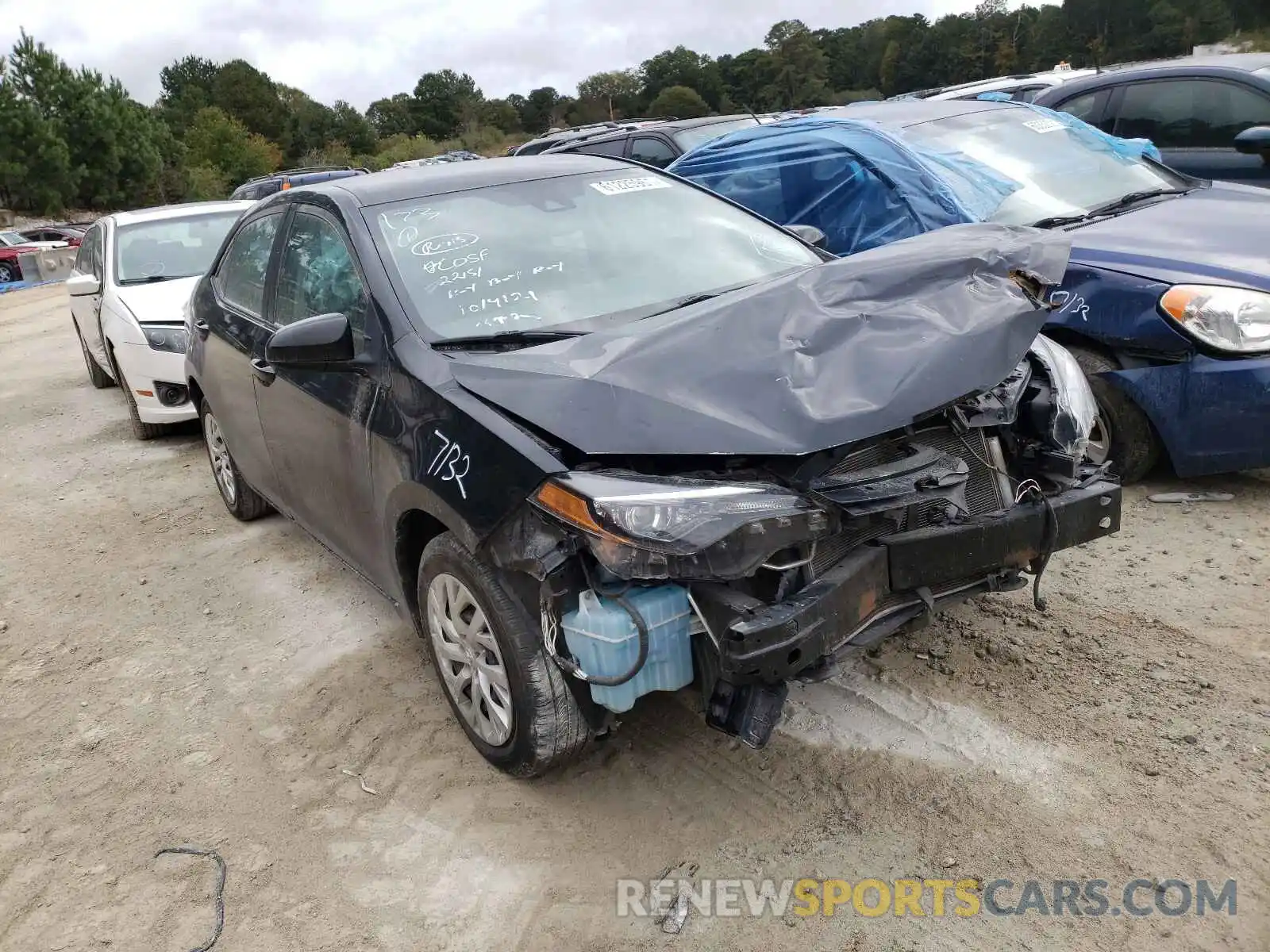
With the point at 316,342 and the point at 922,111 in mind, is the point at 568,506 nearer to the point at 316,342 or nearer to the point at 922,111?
the point at 316,342

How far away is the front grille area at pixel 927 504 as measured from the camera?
2.66 meters

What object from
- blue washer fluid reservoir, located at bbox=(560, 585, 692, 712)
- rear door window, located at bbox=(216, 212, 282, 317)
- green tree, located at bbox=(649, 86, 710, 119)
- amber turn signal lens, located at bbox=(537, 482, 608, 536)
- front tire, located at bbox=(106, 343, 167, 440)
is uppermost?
green tree, located at bbox=(649, 86, 710, 119)

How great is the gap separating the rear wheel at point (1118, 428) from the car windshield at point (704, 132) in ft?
20.4

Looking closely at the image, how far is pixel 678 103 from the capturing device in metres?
66.0

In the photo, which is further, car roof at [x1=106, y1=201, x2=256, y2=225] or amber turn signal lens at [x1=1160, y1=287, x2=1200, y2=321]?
car roof at [x1=106, y1=201, x2=256, y2=225]

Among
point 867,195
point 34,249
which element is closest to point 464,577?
point 867,195

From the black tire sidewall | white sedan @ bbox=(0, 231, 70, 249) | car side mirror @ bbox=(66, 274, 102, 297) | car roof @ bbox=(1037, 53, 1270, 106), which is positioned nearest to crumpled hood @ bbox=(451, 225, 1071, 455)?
the black tire sidewall

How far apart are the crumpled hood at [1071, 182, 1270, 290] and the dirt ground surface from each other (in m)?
0.99

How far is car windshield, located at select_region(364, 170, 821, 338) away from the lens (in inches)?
132

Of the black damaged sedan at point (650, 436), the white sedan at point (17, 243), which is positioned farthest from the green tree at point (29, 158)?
the black damaged sedan at point (650, 436)

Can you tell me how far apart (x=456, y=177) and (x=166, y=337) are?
4180 millimetres

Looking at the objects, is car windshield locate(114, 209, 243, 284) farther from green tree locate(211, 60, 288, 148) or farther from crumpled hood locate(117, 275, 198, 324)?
green tree locate(211, 60, 288, 148)

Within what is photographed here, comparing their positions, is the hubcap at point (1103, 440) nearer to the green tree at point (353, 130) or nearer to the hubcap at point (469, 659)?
the hubcap at point (469, 659)

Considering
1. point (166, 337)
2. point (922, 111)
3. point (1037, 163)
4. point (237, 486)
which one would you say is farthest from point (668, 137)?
point (237, 486)
